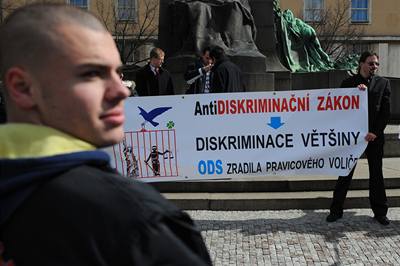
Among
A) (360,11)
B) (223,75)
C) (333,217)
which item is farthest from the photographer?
(360,11)

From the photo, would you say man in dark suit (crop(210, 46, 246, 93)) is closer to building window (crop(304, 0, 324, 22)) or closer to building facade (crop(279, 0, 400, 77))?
building window (crop(304, 0, 324, 22))

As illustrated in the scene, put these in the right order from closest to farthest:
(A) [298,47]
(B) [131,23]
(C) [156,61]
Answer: (C) [156,61] → (A) [298,47] → (B) [131,23]

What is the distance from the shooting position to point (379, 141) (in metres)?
6.55

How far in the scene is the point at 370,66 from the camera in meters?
6.43

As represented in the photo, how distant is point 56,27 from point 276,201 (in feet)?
21.0

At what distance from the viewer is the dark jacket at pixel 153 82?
333 inches

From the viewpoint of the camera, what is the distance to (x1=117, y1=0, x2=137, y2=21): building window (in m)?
41.5

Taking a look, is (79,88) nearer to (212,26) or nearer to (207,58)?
(207,58)

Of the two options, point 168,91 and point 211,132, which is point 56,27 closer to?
point 211,132

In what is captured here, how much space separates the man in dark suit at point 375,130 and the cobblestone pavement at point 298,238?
0.21 meters

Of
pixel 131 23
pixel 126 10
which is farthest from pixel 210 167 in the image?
pixel 126 10

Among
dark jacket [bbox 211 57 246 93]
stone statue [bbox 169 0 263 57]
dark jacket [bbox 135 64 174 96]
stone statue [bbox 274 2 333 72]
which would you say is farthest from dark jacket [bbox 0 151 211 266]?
stone statue [bbox 274 2 333 72]

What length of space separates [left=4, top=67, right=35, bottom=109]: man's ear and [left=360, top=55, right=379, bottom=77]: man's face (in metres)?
5.72

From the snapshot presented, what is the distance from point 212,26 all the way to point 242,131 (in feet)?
20.8
